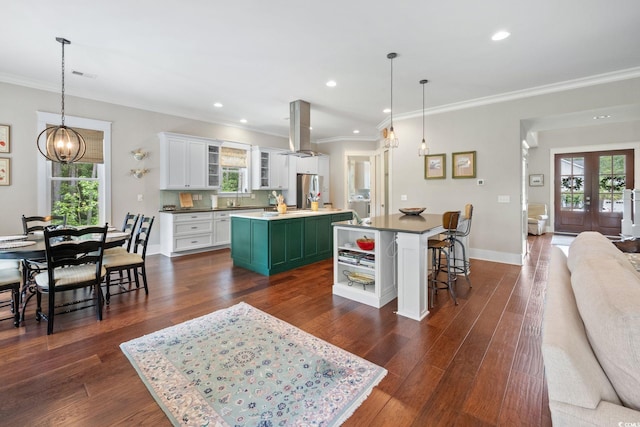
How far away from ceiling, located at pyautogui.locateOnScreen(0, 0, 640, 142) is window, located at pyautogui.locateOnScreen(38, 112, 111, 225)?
42 centimetres

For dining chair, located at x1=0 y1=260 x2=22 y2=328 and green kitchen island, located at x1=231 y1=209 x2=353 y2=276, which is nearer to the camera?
dining chair, located at x1=0 y1=260 x2=22 y2=328

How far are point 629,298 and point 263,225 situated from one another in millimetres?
3861

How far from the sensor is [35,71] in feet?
13.4

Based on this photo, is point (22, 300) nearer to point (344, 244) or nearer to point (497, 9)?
point (344, 244)

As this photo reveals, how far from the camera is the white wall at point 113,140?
430 centimetres

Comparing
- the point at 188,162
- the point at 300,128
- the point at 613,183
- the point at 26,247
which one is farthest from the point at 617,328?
the point at 613,183

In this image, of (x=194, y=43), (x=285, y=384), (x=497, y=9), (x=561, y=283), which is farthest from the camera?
(x=194, y=43)

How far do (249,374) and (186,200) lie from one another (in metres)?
4.99

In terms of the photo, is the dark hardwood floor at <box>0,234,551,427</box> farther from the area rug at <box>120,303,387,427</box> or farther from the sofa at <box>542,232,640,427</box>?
the sofa at <box>542,232,640,427</box>

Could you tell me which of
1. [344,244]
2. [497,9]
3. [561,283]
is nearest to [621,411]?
[561,283]

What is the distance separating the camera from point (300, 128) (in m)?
5.30

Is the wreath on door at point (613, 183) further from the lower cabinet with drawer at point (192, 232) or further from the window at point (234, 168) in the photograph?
the lower cabinet with drawer at point (192, 232)

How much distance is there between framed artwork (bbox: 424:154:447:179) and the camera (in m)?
5.69

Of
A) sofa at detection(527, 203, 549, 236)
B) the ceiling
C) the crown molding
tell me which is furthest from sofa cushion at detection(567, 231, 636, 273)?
sofa at detection(527, 203, 549, 236)
